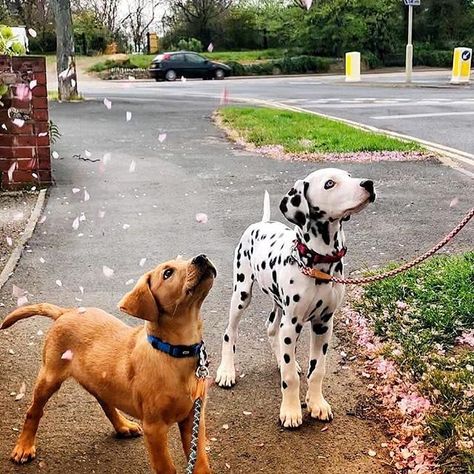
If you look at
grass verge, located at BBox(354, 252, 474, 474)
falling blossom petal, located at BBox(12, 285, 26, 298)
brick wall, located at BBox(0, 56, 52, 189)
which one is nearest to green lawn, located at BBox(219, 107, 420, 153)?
brick wall, located at BBox(0, 56, 52, 189)

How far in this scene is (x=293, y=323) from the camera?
3893mm

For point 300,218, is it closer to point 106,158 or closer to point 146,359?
point 146,359

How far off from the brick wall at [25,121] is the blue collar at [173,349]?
6993mm

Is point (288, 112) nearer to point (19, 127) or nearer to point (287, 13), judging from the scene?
point (19, 127)

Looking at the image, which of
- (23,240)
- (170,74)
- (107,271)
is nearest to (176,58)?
(170,74)

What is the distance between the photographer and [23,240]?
24.5ft

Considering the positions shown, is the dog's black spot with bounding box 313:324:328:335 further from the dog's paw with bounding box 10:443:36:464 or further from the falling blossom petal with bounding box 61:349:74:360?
the dog's paw with bounding box 10:443:36:464

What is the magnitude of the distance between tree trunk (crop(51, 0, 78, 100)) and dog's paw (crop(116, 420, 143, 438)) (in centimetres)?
1875

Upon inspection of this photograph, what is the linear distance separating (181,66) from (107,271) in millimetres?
33456

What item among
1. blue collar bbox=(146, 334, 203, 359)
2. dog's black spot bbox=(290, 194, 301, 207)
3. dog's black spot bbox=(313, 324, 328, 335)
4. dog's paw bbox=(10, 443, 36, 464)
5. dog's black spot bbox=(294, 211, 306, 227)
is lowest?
dog's paw bbox=(10, 443, 36, 464)

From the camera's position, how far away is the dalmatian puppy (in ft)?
12.0

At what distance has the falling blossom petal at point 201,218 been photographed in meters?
8.21

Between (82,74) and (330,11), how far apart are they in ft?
52.2

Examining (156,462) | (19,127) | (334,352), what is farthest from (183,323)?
(19,127)
